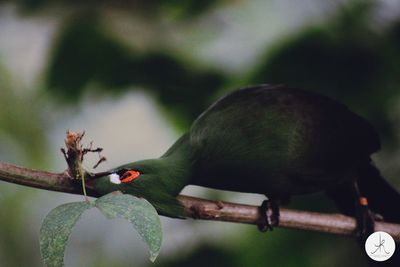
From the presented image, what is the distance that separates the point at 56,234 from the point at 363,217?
18.5 inches

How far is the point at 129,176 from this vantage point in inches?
25.9

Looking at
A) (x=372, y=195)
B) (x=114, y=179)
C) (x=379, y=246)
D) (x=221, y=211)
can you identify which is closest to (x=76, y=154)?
(x=114, y=179)

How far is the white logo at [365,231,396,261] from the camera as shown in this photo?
0.82 m

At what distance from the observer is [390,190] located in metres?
1.03

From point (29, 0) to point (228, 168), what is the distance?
624mm

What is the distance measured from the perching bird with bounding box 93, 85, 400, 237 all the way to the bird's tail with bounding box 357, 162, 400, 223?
64 mm

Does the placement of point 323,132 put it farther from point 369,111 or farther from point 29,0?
point 29,0

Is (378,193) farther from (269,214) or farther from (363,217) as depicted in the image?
(269,214)

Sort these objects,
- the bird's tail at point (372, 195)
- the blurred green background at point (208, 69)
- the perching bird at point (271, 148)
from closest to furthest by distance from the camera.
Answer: the perching bird at point (271, 148)
the bird's tail at point (372, 195)
the blurred green background at point (208, 69)

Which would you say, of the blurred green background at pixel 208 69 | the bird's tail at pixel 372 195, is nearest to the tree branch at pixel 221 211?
the bird's tail at pixel 372 195

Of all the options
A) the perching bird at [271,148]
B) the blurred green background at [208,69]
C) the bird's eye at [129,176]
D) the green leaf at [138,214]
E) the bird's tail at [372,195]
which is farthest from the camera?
the blurred green background at [208,69]

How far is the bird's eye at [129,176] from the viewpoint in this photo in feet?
2.14

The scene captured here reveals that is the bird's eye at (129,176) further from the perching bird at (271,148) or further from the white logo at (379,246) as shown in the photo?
the white logo at (379,246)

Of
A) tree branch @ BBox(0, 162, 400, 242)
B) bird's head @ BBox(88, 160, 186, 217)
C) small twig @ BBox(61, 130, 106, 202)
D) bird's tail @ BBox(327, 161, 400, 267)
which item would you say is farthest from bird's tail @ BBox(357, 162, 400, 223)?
small twig @ BBox(61, 130, 106, 202)
